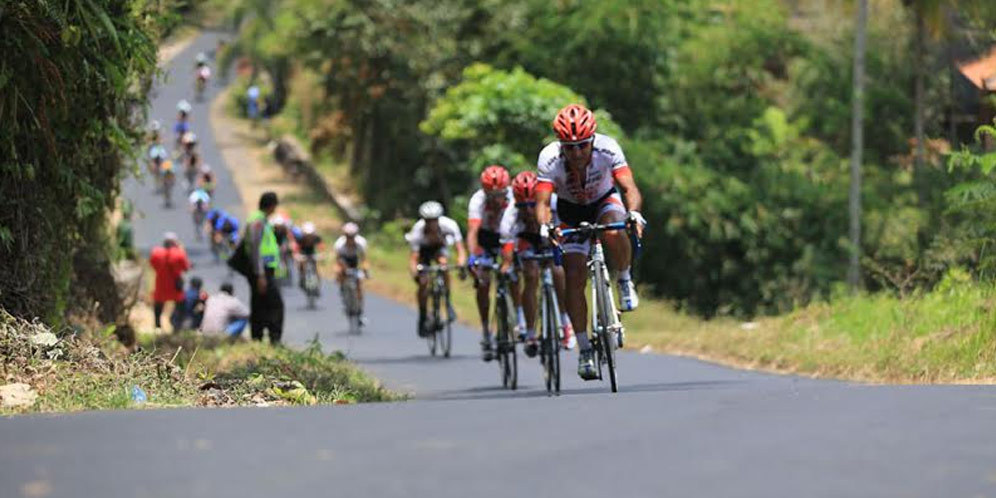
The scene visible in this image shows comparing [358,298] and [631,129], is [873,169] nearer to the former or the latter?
[631,129]

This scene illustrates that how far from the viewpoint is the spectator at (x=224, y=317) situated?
24.5m

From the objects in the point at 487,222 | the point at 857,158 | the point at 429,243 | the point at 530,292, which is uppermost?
the point at 857,158

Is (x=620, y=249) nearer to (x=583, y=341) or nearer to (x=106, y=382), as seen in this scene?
(x=583, y=341)

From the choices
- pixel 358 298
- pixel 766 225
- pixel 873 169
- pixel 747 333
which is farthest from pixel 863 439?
pixel 873 169

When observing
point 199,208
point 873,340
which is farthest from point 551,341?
point 199,208

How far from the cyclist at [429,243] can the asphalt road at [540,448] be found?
36.3 ft

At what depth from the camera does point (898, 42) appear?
48.3 m

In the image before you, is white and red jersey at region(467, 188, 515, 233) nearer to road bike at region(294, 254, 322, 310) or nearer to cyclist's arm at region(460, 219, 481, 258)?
cyclist's arm at region(460, 219, 481, 258)

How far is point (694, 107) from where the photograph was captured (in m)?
46.3

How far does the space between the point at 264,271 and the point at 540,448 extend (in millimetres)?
12033

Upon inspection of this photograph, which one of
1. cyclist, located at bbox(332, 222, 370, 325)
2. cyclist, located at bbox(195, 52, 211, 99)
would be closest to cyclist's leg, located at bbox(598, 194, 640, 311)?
cyclist, located at bbox(332, 222, 370, 325)

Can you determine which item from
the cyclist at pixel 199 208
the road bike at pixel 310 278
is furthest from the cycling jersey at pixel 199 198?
the road bike at pixel 310 278

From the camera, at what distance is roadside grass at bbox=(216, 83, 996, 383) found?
15203 millimetres

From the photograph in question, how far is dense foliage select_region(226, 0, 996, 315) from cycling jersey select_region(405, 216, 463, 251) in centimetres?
1493
